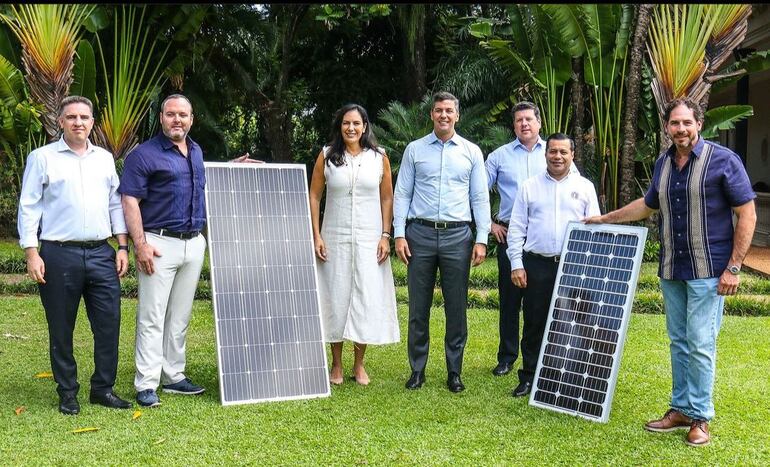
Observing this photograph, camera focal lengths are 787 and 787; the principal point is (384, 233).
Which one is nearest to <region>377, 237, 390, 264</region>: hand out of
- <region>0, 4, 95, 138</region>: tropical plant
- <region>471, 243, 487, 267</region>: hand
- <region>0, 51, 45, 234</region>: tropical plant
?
<region>471, 243, 487, 267</region>: hand

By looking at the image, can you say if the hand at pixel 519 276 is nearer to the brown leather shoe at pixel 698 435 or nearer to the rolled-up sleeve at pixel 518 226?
the rolled-up sleeve at pixel 518 226

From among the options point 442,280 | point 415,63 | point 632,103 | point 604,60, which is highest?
point 415,63

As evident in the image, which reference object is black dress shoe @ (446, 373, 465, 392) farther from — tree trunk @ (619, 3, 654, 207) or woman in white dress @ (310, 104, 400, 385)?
tree trunk @ (619, 3, 654, 207)

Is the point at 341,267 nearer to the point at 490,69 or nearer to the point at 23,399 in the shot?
the point at 23,399

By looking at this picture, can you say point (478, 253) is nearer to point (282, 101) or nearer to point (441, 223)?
point (441, 223)

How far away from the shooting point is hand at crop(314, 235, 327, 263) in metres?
5.46

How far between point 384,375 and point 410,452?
169 centimetres

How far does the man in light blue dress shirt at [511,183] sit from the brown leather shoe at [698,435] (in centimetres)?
169

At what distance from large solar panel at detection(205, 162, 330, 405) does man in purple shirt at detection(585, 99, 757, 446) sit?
7.47ft

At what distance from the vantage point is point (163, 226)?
16.2 feet

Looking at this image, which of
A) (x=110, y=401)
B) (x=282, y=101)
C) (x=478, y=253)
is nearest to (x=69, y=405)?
(x=110, y=401)

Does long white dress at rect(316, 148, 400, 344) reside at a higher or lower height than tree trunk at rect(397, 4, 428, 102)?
lower

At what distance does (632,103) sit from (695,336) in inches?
303

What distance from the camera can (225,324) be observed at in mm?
5078
